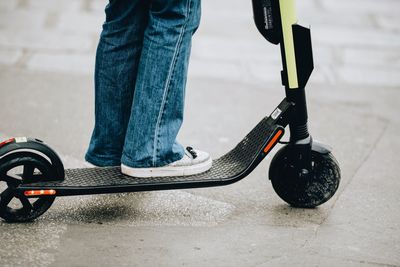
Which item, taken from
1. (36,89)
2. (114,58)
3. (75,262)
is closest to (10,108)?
(36,89)

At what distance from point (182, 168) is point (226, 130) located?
1.41 meters

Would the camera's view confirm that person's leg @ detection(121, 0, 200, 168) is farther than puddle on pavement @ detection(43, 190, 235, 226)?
No

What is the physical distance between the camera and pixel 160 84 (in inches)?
120

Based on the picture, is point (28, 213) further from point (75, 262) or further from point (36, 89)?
point (36, 89)

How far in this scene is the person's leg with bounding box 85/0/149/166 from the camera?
10.4 feet

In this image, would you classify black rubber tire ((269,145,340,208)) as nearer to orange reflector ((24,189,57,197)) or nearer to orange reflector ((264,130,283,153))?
orange reflector ((264,130,283,153))

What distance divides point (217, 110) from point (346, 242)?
6.60ft

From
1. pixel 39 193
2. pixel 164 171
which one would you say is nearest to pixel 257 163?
pixel 164 171

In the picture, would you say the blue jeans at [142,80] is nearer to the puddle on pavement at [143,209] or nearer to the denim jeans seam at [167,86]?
the denim jeans seam at [167,86]

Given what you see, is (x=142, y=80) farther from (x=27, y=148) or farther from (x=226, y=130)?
(x=226, y=130)

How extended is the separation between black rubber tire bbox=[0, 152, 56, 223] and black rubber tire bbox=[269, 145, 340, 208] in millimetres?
975

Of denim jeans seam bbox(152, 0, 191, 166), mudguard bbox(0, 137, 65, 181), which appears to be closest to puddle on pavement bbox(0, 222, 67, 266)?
mudguard bbox(0, 137, 65, 181)

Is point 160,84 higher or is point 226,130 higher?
point 160,84

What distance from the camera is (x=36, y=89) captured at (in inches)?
201
